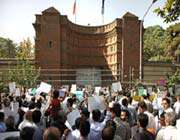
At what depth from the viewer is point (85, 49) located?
60.8 meters

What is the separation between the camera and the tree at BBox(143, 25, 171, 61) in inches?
3233

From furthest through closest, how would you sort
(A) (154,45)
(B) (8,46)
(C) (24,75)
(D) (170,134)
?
(B) (8,46) → (A) (154,45) → (C) (24,75) → (D) (170,134)

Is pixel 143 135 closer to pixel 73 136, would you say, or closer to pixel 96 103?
pixel 73 136

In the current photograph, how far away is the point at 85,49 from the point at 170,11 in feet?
168

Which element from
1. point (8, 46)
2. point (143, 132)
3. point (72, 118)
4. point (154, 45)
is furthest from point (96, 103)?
point (8, 46)

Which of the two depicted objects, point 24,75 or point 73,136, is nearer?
point 73,136

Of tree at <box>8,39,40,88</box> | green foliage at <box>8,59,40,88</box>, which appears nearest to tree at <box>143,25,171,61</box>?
tree at <box>8,39,40,88</box>

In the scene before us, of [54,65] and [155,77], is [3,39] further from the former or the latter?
[155,77]

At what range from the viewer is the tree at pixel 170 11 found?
31.3 feet

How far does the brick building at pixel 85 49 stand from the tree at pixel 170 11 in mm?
41825

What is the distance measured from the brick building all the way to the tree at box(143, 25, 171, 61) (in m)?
17.6

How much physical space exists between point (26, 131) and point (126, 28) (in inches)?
2066

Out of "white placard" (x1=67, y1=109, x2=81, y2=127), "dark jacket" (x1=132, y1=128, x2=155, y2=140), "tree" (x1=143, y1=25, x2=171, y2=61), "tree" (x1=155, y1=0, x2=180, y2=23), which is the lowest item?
"dark jacket" (x1=132, y1=128, x2=155, y2=140)

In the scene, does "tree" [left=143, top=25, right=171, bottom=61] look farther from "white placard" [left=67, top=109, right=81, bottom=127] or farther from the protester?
the protester
